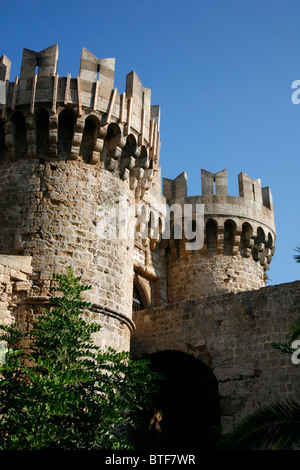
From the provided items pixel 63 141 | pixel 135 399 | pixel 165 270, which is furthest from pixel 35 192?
pixel 165 270

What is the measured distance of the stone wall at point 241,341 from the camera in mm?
9961

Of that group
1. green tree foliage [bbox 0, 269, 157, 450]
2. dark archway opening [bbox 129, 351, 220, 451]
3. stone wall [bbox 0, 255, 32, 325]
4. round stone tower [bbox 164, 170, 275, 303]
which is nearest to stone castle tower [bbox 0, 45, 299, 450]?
stone wall [bbox 0, 255, 32, 325]

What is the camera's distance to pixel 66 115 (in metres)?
10.1

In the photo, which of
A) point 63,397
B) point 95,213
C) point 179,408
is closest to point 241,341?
point 179,408

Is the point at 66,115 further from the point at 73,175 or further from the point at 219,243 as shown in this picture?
the point at 219,243

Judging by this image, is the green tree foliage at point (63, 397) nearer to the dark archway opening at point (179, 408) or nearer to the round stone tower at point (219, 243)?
the dark archway opening at point (179, 408)

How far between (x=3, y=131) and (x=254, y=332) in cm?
588

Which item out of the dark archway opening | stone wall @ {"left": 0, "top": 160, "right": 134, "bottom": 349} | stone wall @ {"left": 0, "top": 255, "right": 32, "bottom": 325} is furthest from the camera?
the dark archway opening

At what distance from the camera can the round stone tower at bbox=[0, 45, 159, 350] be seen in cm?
942

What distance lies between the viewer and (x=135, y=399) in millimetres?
7336

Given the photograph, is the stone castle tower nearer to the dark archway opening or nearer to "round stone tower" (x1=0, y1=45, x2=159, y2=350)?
"round stone tower" (x1=0, y1=45, x2=159, y2=350)

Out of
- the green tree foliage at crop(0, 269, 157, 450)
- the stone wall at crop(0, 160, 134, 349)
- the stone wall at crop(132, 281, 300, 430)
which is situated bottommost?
the green tree foliage at crop(0, 269, 157, 450)

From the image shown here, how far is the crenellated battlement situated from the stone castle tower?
2 centimetres
